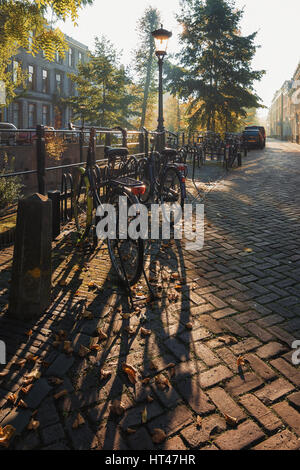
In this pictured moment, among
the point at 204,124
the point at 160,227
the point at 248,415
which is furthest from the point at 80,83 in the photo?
the point at 248,415

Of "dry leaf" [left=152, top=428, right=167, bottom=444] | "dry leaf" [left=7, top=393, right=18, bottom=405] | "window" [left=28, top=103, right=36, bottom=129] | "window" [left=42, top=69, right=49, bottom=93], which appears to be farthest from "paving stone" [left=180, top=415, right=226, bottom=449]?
"window" [left=42, top=69, right=49, bottom=93]

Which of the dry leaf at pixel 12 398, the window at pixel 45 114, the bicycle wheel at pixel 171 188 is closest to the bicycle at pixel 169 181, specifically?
the bicycle wheel at pixel 171 188

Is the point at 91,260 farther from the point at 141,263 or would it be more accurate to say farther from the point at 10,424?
the point at 10,424

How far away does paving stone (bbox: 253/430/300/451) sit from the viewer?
2.04 metres

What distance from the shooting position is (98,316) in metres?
3.38

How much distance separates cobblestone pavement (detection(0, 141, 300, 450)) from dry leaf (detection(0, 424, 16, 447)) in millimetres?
41

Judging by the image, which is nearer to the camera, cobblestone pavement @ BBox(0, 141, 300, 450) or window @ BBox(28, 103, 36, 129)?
cobblestone pavement @ BBox(0, 141, 300, 450)

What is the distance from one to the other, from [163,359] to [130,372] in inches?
12.1

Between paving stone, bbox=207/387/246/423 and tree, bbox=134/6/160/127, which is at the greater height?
tree, bbox=134/6/160/127

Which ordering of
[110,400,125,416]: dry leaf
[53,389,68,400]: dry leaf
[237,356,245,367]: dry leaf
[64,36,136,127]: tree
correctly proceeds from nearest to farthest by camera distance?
[110,400,125,416]: dry leaf < [53,389,68,400]: dry leaf < [237,356,245,367]: dry leaf < [64,36,136,127]: tree

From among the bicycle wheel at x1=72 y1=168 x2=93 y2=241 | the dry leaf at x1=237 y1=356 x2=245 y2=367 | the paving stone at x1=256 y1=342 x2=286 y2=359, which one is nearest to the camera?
the dry leaf at x1=237 y1=356 x2=245 y2=367

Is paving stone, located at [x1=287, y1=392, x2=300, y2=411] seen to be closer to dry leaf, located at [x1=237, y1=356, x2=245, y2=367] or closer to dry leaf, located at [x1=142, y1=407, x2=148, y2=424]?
dry leaf, located at [x1=237, y1=356, x2=245, y2=367]

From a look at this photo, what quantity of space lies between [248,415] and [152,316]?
135cm

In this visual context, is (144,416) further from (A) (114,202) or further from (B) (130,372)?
(A) (114,202)
